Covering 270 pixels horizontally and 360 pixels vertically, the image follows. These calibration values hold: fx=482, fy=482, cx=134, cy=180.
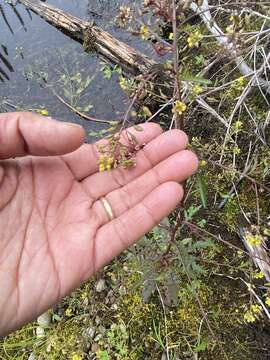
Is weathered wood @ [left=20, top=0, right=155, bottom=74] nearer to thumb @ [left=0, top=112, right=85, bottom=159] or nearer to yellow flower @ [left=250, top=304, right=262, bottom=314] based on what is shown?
thumb @ [left=0, top=112, right=85, bottom=159]

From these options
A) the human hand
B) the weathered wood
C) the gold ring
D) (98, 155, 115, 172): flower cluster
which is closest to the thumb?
the human hand

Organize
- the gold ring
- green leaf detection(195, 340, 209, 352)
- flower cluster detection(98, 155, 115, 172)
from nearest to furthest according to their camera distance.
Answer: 1. flower cluster detection(98, 155, 115, 172)
2. the gold ring
3. green leaf detection(195, 340, 209, 352)

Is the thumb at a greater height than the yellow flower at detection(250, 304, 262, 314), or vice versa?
the thumb

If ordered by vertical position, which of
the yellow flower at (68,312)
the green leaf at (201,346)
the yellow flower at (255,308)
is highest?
the yellow flower at (255,308)

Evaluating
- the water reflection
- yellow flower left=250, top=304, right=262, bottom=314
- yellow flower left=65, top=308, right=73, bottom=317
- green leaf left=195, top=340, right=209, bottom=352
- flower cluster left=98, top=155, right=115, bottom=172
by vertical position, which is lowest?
yellow flower left=65, top=308, right=73, bottom=317

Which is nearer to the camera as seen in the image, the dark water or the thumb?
the thumb

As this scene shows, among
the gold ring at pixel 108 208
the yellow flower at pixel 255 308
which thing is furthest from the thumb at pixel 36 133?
the yellow flower at pixel 255 308

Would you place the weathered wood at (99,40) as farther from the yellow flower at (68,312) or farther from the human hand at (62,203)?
the yellow flower at (68,312)
